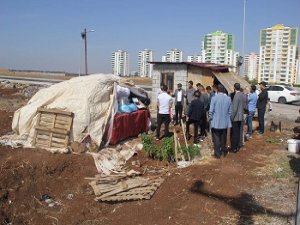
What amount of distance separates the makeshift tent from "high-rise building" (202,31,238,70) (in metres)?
48.2

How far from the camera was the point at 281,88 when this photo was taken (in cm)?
2825

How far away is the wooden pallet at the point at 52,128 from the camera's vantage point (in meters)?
10.5

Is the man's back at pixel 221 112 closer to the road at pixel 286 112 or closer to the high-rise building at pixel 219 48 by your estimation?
the road at pixel 286 112

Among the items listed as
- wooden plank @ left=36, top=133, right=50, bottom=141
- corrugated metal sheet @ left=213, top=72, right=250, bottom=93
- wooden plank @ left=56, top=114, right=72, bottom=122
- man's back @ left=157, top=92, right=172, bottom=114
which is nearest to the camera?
wooden plank @ left=56, top=114, right=72, bottom=122

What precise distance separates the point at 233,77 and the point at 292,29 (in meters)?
65.3

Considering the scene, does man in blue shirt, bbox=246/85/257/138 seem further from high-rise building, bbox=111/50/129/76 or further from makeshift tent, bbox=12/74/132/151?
high-rise building, bbox=111/50/129/76

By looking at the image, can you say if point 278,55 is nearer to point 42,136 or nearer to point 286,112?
point 286,112

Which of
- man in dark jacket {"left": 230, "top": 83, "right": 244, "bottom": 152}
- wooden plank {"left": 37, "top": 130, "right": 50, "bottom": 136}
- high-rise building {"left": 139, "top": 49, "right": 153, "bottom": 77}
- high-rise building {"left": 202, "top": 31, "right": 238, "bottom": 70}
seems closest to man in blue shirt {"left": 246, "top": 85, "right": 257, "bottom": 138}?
man in dark jacket {"left": 230, "top": 83, "right": 244, "bottom": 152}

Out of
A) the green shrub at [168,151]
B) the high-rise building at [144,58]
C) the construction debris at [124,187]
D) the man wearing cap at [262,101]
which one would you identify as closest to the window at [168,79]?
the man wearing cap at [262,101]

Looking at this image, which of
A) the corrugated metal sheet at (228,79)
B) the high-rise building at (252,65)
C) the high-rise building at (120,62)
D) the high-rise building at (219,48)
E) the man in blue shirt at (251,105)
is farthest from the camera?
the high-rise building at (120,62)

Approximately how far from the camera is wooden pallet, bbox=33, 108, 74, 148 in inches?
414

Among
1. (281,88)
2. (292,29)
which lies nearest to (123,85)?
(281,88)

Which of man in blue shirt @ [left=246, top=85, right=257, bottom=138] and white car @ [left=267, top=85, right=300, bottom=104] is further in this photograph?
white car @ [left=267, top=85, right=300, bottom=104]

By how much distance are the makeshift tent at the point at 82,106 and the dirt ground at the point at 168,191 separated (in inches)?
34.4
